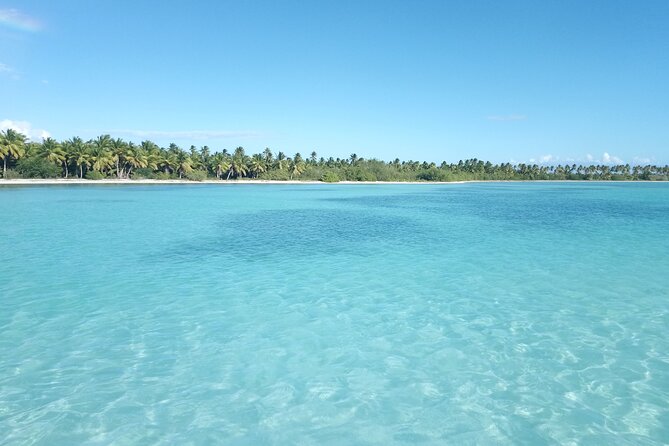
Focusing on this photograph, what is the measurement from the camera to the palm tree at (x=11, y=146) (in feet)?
218

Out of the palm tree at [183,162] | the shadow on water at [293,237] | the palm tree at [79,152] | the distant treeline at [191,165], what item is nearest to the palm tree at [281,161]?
the distant treeline at [191,165]

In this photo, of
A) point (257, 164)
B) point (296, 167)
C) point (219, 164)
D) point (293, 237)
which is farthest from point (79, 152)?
point (293, 237)

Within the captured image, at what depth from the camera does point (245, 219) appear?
28.5 metres

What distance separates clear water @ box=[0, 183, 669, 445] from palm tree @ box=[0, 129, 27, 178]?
2551 inches

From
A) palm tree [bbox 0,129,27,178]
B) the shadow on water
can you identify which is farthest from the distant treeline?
the shadow on water

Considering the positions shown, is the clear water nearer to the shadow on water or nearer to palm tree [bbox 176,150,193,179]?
the shadow on water

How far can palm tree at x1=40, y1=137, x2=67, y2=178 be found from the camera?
72.8m

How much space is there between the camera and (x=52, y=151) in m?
72.9

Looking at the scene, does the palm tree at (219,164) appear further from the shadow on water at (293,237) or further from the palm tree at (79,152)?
the shadow on water at (293,237)

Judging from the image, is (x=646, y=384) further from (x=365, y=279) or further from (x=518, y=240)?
(x=518, y=240)

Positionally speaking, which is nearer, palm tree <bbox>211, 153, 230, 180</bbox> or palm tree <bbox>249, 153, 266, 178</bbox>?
palm tree <bbox>211, 153, 230, 180</bbox>

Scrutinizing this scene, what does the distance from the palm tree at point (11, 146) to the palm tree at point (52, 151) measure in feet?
9.82

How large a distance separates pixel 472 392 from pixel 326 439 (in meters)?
2.35

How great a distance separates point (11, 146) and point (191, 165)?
34457mm
